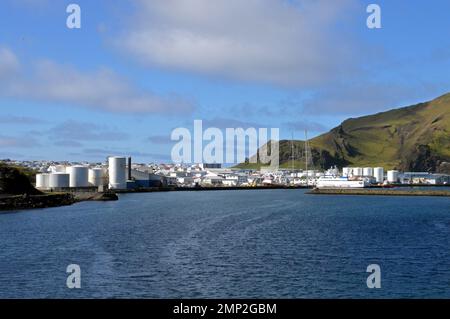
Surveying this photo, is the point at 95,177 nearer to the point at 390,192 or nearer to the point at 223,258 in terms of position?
the point at 390,192

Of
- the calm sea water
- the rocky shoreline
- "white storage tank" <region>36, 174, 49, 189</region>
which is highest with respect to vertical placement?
"white storage tank" <region>36, 174, 49, 189</region>

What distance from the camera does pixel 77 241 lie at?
37.1 meters

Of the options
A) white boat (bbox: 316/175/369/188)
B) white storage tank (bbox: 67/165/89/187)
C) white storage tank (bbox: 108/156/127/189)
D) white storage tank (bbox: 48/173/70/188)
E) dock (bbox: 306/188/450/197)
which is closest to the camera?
white storage tank (bbox: 48/173/70/188)

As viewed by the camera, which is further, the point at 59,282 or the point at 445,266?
the point at 445,266

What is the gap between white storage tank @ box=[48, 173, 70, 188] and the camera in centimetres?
11093

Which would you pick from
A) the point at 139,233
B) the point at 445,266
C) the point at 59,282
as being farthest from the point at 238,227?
the point at 59,282

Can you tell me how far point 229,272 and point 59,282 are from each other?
769 cm

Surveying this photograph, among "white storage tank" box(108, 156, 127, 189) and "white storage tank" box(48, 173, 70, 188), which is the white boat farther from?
"white storage tank" box(48, 173, 70, 188)

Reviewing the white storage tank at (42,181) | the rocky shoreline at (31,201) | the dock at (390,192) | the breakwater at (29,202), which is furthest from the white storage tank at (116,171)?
the dock at (390,192)

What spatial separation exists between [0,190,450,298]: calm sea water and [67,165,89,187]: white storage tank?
6622 cm

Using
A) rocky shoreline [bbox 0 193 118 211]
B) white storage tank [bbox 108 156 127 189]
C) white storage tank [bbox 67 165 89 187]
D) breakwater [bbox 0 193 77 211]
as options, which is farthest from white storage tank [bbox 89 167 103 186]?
breakwater [bbox 0 193 77 211]

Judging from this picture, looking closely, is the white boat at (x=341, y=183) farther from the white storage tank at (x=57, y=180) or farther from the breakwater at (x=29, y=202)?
the breakwater at (x=29, y=202)
